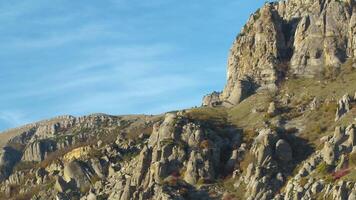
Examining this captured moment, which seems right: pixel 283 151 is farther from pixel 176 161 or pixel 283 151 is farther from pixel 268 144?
pixel 176 161

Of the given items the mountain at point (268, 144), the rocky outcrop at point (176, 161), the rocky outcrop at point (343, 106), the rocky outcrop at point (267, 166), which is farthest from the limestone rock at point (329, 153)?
the rocky outcrop at point (176, 161)

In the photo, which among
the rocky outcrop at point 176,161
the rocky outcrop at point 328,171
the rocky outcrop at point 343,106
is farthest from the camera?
the rocky outcrop at point 343,106

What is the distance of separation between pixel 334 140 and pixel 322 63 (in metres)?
43.9

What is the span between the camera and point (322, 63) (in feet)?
640

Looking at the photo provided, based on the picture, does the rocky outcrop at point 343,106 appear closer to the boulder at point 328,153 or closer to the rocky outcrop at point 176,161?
the boulder at point 328,153

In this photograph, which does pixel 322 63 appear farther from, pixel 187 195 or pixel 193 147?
pixel 187 195

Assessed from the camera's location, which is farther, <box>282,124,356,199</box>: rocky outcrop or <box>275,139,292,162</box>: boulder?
<box>275,139,292,162</box>: boulder

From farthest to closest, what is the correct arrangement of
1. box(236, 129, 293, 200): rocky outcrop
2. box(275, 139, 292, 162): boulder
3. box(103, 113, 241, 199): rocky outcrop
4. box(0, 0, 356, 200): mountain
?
1. box(275, 139, 292, 162): boulder
2. box(103, 113, 241, 199): rocky outcrop
3. box(0, 0, 356, 200): mountain
4. box(236, 129, 293, 200): rocky outcrop

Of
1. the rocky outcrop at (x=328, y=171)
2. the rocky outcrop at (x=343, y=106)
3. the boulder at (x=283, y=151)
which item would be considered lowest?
the rocky outcrop at (x=328, y=171)

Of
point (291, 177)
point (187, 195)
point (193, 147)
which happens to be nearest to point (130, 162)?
point (193, 147)

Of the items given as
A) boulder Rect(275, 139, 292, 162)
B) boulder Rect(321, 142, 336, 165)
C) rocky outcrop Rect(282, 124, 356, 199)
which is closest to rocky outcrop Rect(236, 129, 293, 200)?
boulder Rect(275, 139, 292, 162)

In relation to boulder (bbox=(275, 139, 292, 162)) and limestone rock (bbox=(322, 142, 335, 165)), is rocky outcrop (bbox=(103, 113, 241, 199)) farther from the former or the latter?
limestone rock (bbox=(322, 142, 335, 165))

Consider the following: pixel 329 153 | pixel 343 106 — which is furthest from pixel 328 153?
pixel 343 106

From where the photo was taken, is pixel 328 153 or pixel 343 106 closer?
pixel 328 153
